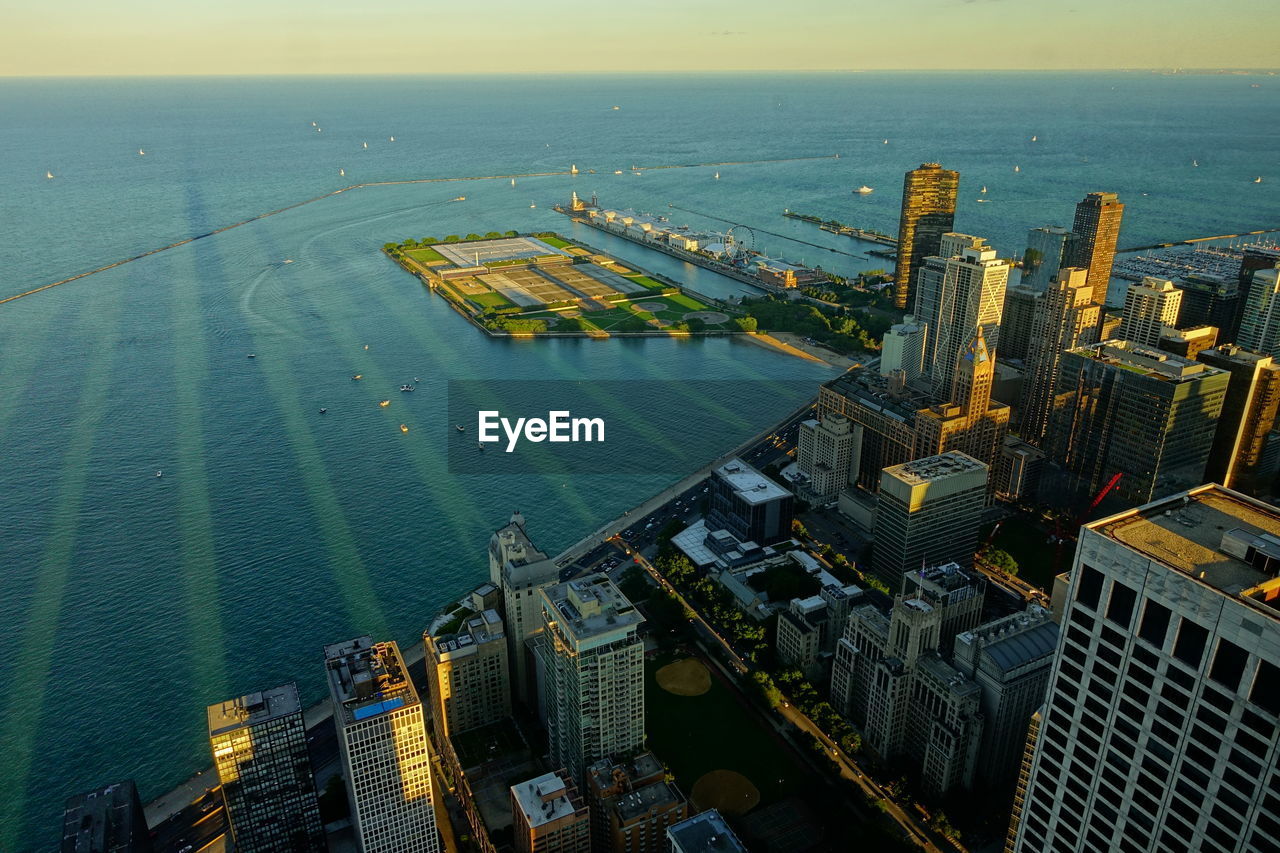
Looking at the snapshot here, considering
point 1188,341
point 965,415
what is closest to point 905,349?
point 965,415

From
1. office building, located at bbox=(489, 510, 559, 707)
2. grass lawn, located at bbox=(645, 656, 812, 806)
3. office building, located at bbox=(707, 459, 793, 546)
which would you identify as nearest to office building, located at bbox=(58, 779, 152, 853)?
office building, located at bbox=(489, 510, 559, 707)

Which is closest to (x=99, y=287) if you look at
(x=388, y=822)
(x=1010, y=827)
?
(x=388, y=822)

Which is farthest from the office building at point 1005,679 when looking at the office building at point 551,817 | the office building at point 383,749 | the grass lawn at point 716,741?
the office building at point 383,749

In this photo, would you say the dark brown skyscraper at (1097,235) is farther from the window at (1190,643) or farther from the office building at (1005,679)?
the window at (1190,643)

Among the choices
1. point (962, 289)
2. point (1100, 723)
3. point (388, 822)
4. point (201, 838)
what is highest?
A: point (1100, 723)

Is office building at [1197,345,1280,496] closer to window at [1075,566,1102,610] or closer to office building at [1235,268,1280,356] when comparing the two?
office building at [1235,268,1280,356]

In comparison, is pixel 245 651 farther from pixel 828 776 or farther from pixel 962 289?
pixel 962 289

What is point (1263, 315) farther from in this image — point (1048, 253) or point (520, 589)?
point (520, 589)
